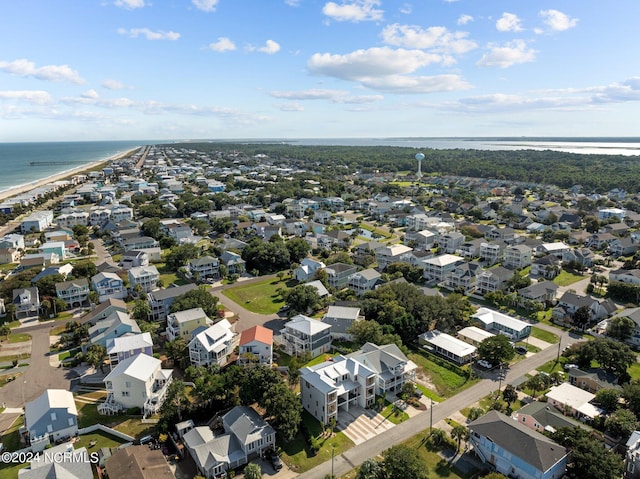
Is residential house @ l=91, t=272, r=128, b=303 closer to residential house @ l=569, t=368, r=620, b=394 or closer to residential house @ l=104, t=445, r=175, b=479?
residential house @ l=104, t=445, r=175, b=479

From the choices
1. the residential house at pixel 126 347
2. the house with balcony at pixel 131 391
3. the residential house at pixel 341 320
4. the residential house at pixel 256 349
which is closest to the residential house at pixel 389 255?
the residential house at pixel 341 320

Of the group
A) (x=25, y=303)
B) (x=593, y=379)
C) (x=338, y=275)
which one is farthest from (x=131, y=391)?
(x=593, y=379)

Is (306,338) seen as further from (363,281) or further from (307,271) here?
(307,271)

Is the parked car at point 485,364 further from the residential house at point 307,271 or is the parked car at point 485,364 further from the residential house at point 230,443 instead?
the residential house at point 307,271

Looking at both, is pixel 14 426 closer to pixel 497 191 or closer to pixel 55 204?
pixel 55 204

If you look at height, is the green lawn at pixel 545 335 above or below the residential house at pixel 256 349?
below

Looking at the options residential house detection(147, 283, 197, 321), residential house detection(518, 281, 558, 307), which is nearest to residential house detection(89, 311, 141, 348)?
residential house detection(147, 283, 197, 321)
